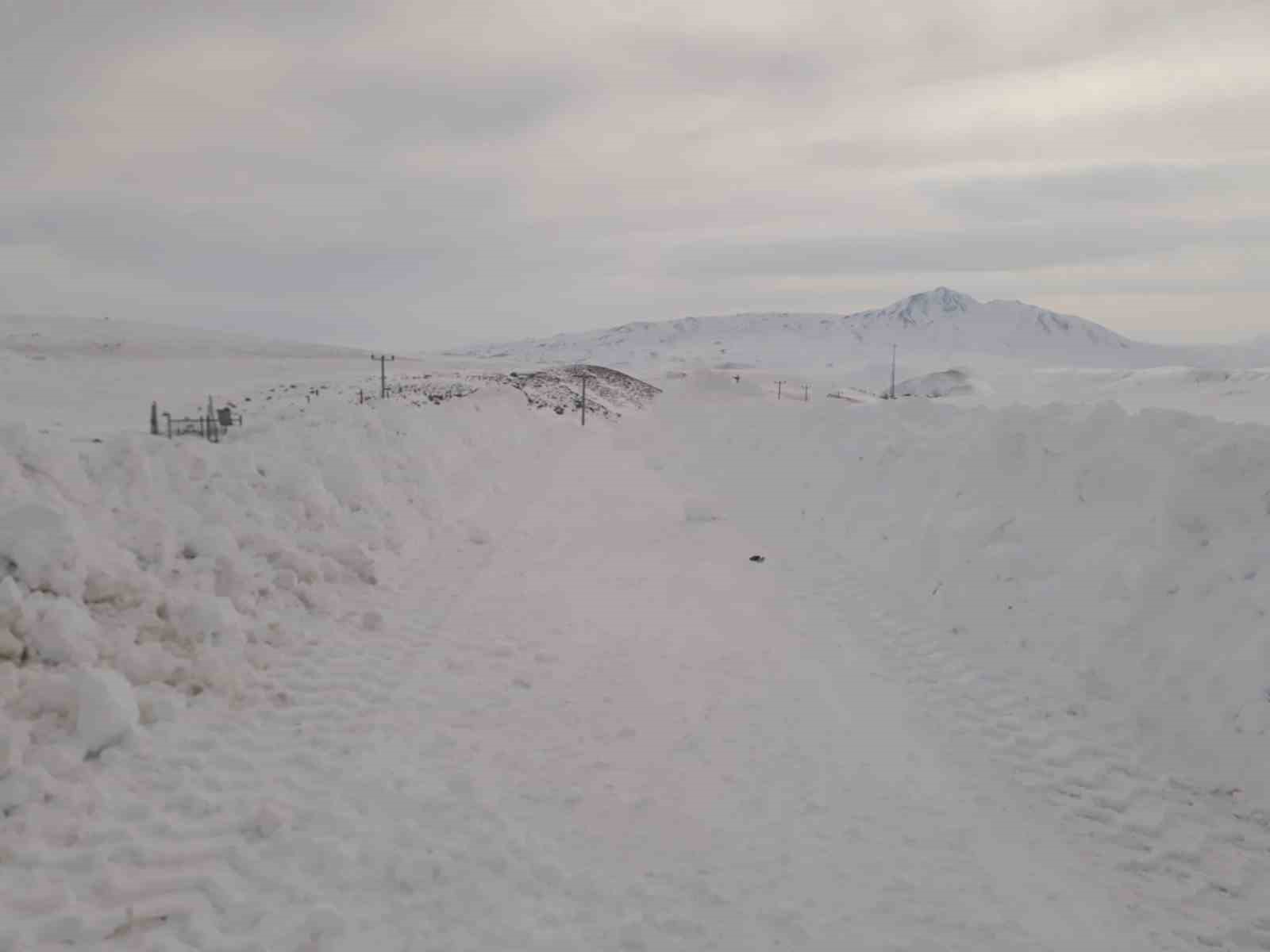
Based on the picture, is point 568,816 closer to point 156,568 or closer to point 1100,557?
point 156,568

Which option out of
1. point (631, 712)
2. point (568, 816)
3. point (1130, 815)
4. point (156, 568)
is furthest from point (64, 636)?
point (1130, 815)

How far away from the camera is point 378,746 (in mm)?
5738

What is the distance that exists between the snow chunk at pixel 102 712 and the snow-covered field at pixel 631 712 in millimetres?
18

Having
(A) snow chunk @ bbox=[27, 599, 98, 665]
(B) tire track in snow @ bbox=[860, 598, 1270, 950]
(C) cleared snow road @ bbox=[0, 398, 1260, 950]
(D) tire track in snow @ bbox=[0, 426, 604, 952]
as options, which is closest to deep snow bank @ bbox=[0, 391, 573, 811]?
(A) snow chunk @ bbox=[27, 599, 98, 665]

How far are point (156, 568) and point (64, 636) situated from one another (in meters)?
1.45

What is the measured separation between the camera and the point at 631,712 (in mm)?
6594

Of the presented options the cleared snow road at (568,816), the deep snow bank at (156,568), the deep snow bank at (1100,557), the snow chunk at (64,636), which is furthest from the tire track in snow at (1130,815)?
the snow chunk at (64,636)

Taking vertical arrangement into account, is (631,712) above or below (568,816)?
above

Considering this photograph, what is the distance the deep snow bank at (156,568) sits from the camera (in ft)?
16.9

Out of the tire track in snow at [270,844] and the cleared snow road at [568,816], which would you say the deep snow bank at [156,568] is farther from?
the cleared snow road at [568,816]

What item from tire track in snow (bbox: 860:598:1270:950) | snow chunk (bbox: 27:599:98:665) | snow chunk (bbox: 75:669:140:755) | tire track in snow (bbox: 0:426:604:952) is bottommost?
tire track in snow (bbox: 860:598:1270:950)

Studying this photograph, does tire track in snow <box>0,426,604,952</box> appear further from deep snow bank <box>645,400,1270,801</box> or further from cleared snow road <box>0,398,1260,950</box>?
deep snow bank <box>645,400,1270,801</box>

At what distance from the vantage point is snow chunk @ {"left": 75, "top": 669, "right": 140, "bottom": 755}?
499 centimetres

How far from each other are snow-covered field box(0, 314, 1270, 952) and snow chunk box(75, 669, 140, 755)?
18 millimetres
